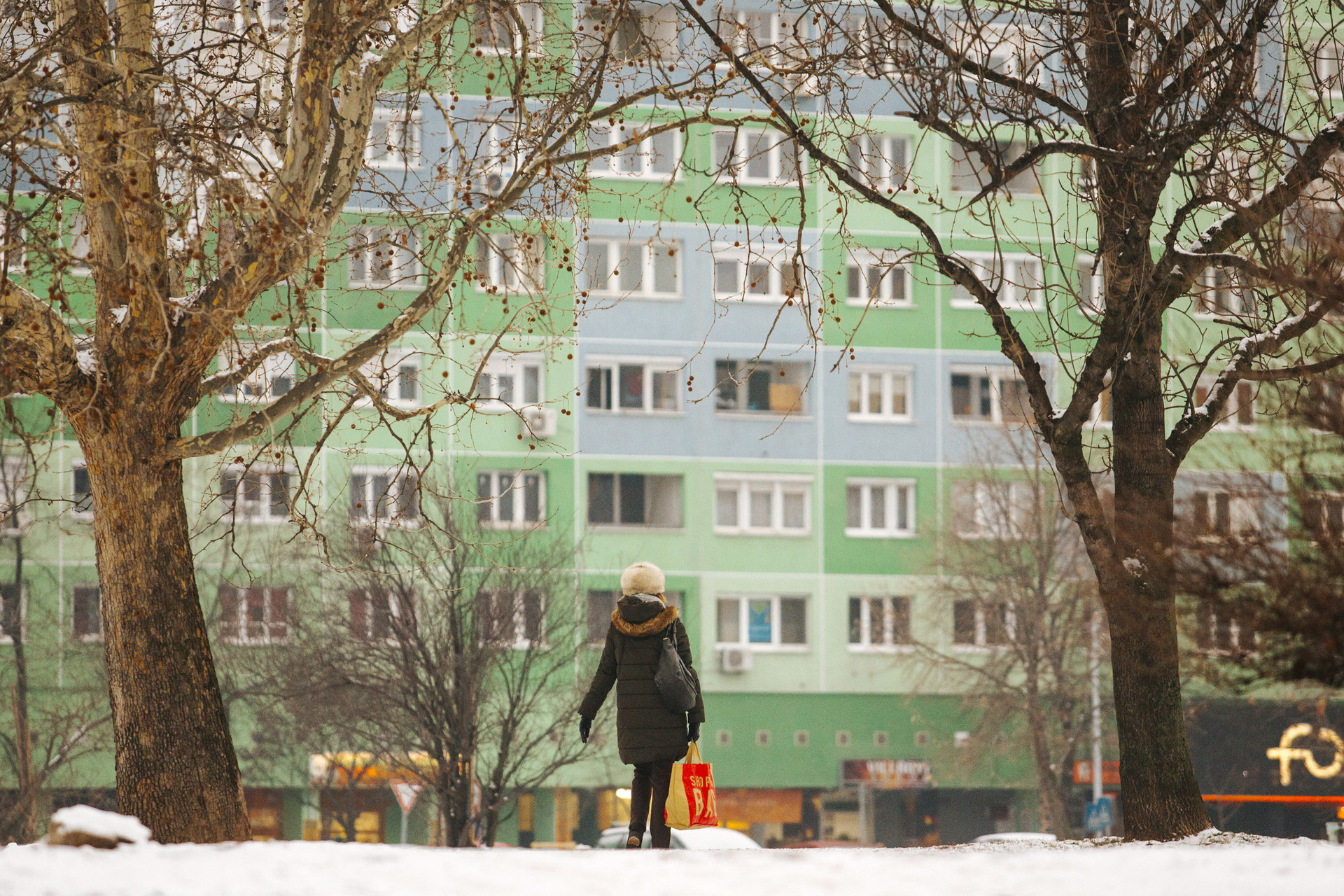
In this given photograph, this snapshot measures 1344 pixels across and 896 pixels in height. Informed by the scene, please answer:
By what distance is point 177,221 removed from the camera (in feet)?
32.2

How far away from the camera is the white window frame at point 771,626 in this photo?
121ft

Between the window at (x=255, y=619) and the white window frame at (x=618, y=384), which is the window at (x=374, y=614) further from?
the white window frame at (x=618, y=384)

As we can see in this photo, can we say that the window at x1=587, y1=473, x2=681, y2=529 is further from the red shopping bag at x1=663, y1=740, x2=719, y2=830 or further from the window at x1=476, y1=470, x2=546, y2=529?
the red shopping bag at x1=663, y1=740, x2=719, y2=830

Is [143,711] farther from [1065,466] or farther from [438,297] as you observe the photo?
[1065,466]

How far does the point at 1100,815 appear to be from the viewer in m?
32.2

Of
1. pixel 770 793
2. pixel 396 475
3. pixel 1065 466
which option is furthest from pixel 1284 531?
pixel 770 793

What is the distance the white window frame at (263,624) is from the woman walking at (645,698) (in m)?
20.0

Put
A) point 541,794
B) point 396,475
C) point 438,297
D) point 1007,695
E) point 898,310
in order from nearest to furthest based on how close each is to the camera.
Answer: point 438,297
point 396,475
point 1007,695
point 541,794
point 898,310

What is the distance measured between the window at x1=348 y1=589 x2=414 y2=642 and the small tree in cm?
1248

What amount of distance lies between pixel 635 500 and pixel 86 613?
1181cm

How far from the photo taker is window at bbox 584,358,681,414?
123ft

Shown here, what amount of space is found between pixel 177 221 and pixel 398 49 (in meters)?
1.88

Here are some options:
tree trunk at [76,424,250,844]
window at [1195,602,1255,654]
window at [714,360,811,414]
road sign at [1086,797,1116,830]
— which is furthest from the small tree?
window at [1195,602,1255,654]

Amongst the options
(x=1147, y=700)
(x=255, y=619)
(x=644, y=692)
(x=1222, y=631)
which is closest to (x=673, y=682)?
(x=644, y=692)
